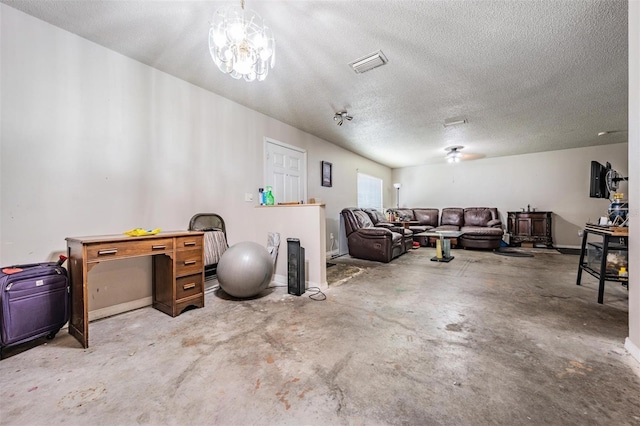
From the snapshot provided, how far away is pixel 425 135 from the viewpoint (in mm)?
4965

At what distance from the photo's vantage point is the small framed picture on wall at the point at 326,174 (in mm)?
5152

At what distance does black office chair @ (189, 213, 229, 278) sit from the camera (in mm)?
2902

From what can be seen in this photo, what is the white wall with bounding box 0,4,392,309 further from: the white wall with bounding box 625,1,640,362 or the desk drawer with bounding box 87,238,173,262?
the white wall with bounding box 625,1,640,362

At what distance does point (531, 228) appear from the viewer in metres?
6.12

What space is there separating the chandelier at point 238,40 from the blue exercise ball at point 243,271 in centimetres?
174

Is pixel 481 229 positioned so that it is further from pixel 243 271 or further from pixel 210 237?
pixel 210 237

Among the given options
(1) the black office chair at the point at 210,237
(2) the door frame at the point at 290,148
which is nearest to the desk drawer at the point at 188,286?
(1) the black office chair at the point at 210,237

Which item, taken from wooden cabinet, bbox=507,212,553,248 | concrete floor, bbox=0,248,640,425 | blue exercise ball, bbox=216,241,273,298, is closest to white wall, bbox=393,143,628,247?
wooden cabinet, bbox=507,212,553,248

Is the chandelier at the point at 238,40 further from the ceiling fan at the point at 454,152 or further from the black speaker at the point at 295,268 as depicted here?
the ceiling fan at the point at 454,152

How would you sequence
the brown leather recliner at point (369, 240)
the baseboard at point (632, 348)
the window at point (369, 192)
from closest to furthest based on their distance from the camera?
the baseboard at point (632, 348)
the brown leather recliner at point (369, 240)
the window at point (369, 192)

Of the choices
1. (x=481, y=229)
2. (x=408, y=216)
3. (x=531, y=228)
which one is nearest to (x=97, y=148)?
(x=408, y=216)

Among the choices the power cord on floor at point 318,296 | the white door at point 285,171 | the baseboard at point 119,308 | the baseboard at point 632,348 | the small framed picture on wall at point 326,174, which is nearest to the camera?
the baseboard at point 632,348

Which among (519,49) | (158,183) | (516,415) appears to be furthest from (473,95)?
(158,183)

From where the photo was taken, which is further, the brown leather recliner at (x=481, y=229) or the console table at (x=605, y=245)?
the brown leather recliner at (x=481, y=229)
